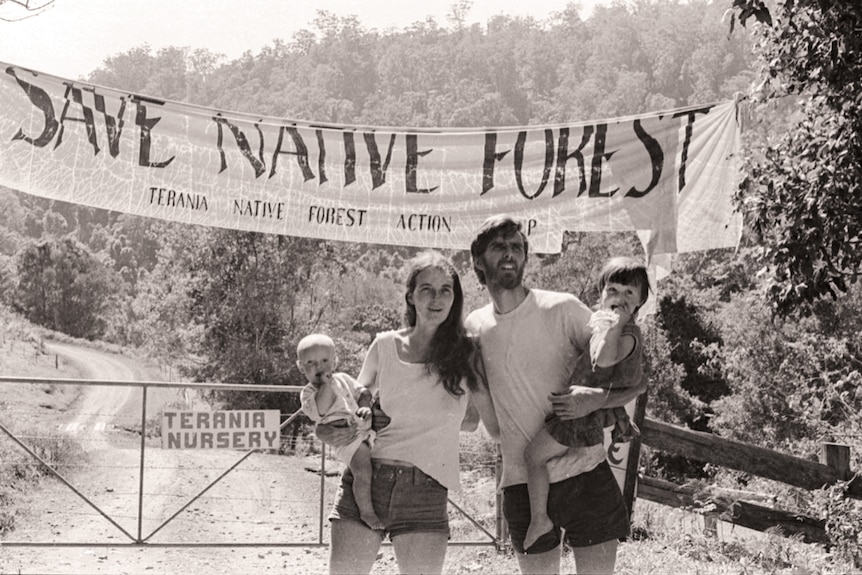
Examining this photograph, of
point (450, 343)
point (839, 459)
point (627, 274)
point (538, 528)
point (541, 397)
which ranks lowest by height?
point (839, 459)

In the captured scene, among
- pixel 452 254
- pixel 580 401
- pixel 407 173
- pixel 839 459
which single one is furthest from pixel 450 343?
pixel 452 254

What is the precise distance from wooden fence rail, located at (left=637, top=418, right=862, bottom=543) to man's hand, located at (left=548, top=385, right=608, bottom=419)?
3.59 m

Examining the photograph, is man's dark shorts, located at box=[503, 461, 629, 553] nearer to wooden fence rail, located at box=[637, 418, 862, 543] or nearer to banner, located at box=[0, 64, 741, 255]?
banner, located at box=[0, 64, 741, 255]

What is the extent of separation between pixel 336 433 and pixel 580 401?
0.82 metres

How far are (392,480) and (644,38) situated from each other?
14539cm

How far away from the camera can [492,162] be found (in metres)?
6.19

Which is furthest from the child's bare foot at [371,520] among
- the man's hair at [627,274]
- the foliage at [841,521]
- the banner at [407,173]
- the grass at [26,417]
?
the grass at [26,417]

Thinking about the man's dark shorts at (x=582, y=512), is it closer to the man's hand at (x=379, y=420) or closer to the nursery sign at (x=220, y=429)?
the man's hand at (x=379, y=420)

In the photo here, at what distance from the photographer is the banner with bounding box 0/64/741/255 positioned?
5969 millimetres

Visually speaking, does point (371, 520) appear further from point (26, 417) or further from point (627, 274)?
point (26, 417)

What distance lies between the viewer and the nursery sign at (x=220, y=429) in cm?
599

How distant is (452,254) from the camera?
164ft

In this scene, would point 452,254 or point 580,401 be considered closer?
point 580,401

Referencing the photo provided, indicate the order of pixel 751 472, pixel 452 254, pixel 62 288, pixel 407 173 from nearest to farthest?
pixel 407 173
pixel 751 472
pixel 452 254
pixel 62 288
